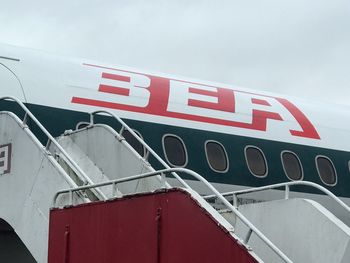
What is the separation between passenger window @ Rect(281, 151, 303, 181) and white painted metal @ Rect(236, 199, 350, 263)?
18.6ft

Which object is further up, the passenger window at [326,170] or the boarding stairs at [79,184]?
the boarding stairs at [79,184]

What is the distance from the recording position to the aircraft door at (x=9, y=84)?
33.3ft

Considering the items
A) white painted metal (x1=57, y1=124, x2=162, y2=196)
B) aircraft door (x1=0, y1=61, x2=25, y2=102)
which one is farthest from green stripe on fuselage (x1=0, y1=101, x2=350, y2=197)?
white painted metal (x1=57, y1=124, x2=162, y2=196)

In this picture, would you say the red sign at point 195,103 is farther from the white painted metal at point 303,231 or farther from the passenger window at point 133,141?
the white painted metal at point 303,231

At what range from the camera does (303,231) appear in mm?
6734

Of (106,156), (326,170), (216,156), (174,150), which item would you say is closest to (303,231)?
(106,156)

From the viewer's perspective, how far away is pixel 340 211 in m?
13.3

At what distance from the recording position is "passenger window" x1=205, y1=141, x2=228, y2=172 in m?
11.8

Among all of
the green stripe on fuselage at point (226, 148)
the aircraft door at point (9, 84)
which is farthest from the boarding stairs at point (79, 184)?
the aircraft door at point (9, 84)

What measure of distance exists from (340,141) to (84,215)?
27.6ft

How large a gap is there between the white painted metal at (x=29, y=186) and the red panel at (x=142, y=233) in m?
0.31

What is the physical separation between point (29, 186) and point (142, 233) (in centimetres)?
201

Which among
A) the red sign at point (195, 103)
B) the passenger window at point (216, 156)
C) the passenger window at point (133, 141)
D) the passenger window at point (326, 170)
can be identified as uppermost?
the red sign at point (195, 103)

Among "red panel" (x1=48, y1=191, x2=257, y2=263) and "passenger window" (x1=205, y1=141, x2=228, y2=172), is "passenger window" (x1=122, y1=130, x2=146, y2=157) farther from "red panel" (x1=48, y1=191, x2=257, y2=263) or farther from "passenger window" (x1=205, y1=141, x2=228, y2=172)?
"red panel" (x1=48, y1=191, x2=257, y2=263)
